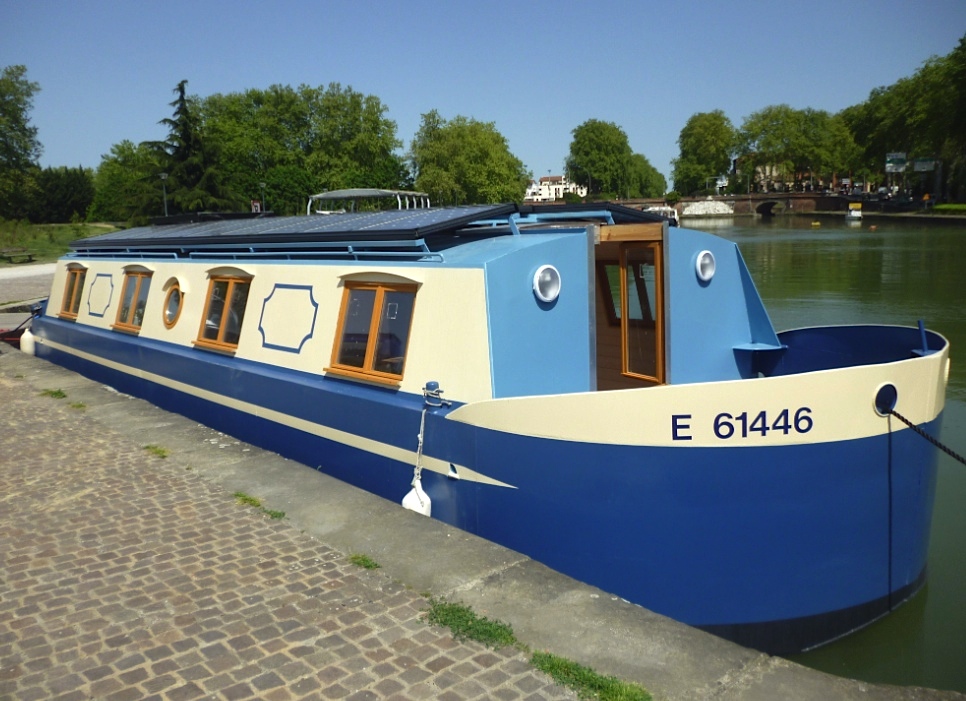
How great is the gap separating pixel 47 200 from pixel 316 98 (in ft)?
84.4

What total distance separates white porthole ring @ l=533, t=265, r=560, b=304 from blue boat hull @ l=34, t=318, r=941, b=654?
3.69 feet

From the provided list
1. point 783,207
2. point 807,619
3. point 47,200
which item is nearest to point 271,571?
point 807,619

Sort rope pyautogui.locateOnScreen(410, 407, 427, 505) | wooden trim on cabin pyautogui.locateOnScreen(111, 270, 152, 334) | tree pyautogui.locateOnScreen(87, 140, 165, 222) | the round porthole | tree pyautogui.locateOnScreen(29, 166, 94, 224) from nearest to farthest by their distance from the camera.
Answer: rope pyautogui.locateOnScreen(410, 407, 427, 505) < the round porthole < wooden trim on cabin pyautogui.locateOnScreen(111, 270, 152, 334) < tree pyautogui.locateOnScreen(87, 140, 165, 222) < tree pyautogui.locateOnScreen(29, 166, 94, 224)

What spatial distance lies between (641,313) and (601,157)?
4313 inches

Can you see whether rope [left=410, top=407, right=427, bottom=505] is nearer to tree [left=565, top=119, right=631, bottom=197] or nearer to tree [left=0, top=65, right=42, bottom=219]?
tree [left=0, top=65, right=42, bottom=219]

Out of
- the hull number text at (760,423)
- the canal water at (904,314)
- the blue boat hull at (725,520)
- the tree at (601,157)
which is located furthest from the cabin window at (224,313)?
the tree at (601,157)

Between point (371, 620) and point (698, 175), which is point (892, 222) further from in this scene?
point (371, 620)

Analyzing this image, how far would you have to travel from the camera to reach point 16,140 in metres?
58.6

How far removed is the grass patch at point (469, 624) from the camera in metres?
4.20

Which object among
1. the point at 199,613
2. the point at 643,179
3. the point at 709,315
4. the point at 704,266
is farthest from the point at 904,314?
the point at 643,179

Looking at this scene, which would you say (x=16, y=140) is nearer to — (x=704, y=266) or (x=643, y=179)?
(x=704, y=266)

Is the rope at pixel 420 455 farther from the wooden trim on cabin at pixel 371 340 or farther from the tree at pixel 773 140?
the tree at pixel 773 140

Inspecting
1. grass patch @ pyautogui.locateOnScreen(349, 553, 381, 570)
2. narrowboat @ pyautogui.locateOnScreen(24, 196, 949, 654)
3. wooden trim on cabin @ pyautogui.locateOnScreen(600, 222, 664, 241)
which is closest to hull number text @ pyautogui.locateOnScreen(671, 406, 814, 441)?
narrowboat @ pyautogui.locateOnScreen(24, 196, 949, 654)

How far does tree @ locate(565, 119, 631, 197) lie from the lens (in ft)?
367
